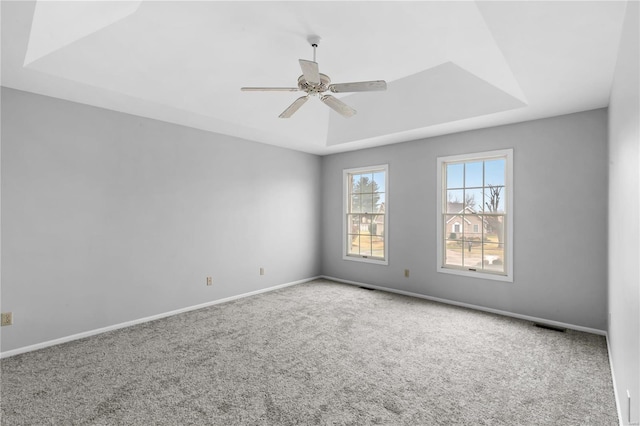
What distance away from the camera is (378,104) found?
445cm

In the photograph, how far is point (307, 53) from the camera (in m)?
3.03

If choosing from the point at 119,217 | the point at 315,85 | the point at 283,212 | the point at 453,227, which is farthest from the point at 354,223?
the point at 119,217

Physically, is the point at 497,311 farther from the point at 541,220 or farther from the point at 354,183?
the point at 354,183

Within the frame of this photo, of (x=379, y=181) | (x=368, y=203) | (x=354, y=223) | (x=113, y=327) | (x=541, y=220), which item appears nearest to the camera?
(x=113, y=327)

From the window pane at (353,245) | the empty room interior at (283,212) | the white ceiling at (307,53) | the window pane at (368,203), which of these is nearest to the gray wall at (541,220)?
the empty room interior at (283,212)

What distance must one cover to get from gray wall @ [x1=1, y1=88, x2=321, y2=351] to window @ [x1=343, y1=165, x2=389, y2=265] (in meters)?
1.41

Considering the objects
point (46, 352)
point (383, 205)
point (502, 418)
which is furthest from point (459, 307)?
point (46, 352)

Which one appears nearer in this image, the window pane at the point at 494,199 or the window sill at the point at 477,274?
the window sill at the point at 477,274

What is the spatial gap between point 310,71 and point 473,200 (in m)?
3.30

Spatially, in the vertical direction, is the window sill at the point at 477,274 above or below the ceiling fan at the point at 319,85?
below

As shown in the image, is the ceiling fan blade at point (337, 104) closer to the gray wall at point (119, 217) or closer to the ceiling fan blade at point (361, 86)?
the ceiling fan blade at point (361, 86)

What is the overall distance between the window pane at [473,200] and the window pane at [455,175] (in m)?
0.17

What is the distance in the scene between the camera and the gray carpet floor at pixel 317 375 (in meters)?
2.14

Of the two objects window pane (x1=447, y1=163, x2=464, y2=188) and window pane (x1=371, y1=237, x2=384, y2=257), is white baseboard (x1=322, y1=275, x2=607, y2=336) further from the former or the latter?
window pane (x1=447, y1=163, x2=464, y2=188)
